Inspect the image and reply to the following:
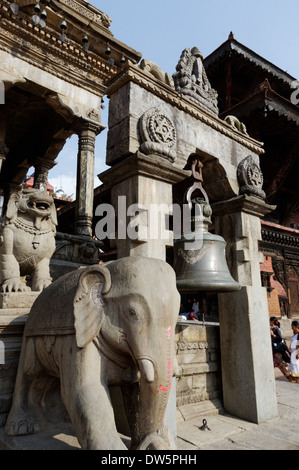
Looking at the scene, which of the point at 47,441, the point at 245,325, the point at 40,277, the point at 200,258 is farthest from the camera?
the point at 245,325

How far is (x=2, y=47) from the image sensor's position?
6.47 m

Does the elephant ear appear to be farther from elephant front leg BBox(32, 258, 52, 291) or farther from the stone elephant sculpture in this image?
elephant front leg BBox(32, 258, 52, 291)

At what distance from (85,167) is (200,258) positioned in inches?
190

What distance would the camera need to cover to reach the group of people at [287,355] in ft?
21.0

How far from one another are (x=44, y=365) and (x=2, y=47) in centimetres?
684

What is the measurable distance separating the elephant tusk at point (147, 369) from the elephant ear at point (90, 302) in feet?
0.99

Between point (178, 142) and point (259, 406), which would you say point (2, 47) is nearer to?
point (178, 142)

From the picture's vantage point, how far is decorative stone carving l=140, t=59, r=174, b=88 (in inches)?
127

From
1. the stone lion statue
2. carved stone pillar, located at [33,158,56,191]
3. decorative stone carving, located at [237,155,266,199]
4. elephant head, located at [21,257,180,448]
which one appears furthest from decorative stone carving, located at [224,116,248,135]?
carved stone pillar, located at [33,158,56,191]

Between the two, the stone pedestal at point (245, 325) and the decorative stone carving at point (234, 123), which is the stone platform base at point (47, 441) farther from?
the decorative stone carving at point (234, 123)

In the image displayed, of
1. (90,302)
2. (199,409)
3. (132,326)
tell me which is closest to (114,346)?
(132,326)

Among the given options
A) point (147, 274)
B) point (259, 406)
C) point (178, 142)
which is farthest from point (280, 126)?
point (147, 274)

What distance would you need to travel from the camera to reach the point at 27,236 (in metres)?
2.99

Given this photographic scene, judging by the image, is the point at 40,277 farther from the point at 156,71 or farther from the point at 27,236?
the point at 156,71
